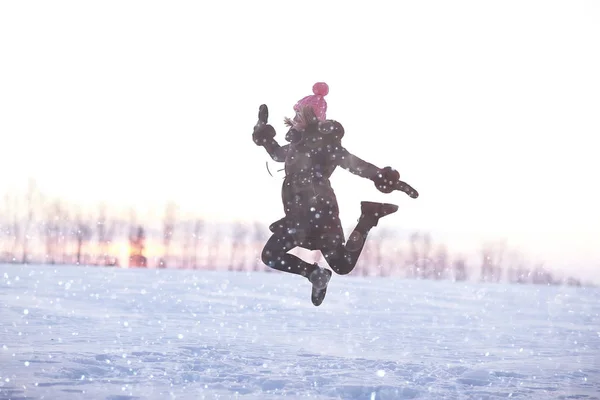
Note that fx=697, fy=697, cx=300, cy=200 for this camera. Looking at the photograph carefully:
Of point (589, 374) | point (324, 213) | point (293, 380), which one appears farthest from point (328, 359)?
point (324, 213)

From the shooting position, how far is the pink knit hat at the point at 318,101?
4726 mm

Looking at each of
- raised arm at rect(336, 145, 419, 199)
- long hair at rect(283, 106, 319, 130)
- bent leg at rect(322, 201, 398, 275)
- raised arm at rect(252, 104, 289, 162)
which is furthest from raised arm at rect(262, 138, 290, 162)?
bent leg at rect(322, 201, 398, 275)

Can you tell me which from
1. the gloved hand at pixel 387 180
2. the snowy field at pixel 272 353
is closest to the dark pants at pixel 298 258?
the gloved hand at pixel 387 180

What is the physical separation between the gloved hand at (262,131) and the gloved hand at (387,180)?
2.72 ft

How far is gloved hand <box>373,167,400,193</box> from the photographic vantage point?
4645mm

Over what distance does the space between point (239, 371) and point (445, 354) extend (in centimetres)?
525

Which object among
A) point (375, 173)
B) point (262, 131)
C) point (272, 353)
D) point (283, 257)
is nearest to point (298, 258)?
point (283, 257)

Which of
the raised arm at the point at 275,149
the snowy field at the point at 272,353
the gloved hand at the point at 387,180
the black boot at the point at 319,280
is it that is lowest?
the snowy field at the point at 272,353

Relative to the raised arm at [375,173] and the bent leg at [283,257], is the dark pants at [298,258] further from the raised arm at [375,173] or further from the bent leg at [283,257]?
the raised arm at [375,173]

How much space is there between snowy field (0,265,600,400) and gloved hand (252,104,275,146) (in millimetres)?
6406

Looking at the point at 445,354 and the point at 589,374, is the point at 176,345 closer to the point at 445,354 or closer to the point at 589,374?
the point at 445,354

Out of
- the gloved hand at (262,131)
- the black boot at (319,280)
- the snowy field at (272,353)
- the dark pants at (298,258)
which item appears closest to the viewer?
the black boot at (319,280)

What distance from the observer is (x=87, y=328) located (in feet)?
52.7

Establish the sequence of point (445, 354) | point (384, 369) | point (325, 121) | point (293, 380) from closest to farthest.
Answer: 1. point (325, 121)
2. point (293, 380)
3. point (384, 369)
4. point (445, 354)
